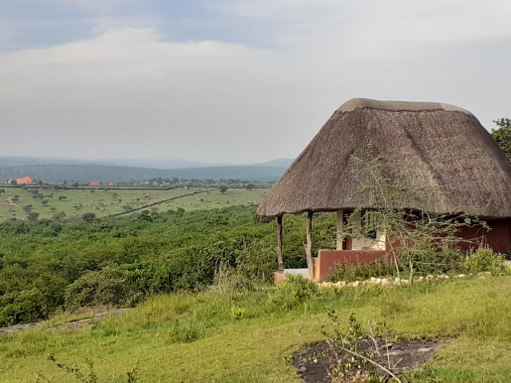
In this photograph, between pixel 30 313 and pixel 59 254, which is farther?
pixel 59 254

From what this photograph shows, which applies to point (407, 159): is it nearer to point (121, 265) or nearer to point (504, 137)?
point (504, 137)

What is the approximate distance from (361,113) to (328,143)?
1.09 m

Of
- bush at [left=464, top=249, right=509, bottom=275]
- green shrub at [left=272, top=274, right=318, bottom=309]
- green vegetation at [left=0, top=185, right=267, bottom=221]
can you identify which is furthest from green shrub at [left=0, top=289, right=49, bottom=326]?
green vegetation at [left=0, top=185, right=267, bottom=221]

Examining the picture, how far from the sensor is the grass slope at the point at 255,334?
228 inches

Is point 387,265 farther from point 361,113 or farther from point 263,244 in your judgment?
point 263,244

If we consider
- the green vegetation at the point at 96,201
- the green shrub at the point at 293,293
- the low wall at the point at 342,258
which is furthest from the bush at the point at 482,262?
the green vegetation at the point at 96,201

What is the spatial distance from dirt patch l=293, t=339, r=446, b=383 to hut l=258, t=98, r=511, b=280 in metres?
5.06

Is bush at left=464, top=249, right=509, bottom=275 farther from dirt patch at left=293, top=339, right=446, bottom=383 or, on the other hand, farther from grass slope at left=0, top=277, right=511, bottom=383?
dirt patch at left=293, top=339, right=446, bottom=383

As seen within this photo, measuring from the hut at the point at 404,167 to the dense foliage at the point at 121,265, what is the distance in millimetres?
1396

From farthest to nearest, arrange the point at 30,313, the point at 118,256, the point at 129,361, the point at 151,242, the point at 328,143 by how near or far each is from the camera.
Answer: the point at 151,242
the point at 118,256
the point at 30,313
the point at 328,143
the point at 129,361

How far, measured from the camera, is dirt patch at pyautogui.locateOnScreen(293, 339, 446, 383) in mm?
5598

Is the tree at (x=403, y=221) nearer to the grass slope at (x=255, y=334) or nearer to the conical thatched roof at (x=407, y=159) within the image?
the conical thatched roof at (x=407, y=159)

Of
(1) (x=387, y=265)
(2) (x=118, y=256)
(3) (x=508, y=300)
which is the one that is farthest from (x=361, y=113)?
(2) (x=118, y=256)

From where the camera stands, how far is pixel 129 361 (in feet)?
22.4
